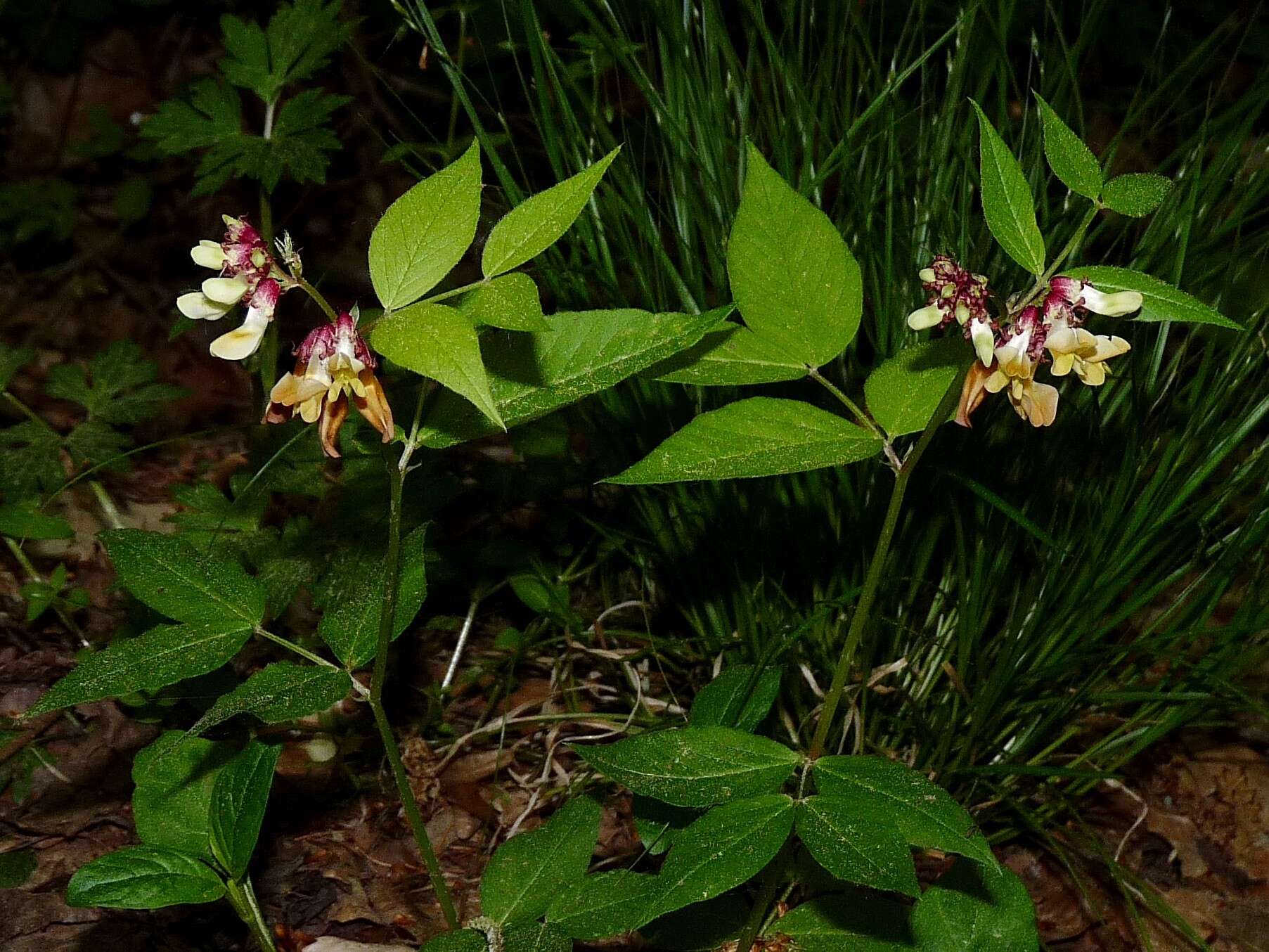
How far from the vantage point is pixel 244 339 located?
0.85 m

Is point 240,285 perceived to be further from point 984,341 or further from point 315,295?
point 984,341

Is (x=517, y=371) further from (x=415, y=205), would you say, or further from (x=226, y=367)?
(x=226, y=367)

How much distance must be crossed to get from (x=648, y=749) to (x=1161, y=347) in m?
0.81

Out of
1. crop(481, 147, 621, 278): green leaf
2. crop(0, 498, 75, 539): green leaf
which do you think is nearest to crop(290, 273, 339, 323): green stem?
crop(481, 147, 621, 278): green leaf

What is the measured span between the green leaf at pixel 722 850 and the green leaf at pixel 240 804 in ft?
1.29

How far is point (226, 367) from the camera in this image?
2.71 meters

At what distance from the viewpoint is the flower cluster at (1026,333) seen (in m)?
0.83

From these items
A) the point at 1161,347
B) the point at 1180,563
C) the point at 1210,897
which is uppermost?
the point at 1161,347

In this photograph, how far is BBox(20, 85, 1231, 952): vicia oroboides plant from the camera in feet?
2.79

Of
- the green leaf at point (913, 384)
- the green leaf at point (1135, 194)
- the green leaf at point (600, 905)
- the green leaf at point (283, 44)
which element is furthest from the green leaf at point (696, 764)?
the green leaf at point (283, 44)

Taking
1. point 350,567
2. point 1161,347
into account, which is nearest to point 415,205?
point 350,567

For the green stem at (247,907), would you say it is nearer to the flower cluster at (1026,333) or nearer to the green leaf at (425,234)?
the green leaf at (425,234)

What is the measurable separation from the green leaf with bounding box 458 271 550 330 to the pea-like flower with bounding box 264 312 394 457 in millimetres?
86

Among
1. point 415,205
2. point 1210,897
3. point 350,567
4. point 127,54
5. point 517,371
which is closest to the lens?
point 415,205
